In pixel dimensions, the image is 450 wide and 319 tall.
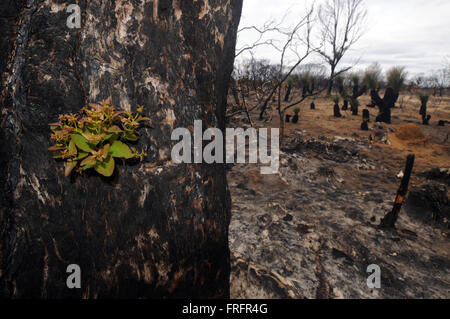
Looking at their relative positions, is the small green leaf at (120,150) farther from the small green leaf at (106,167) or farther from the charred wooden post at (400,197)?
the charred wooden post at (400,197)

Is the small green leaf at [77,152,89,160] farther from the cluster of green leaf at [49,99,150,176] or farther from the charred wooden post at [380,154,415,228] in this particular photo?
the charred wooden post at [380,154,415,228]

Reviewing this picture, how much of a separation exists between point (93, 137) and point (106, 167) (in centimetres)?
16

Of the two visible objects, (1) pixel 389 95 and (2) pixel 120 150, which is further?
(1) pixel 389 95

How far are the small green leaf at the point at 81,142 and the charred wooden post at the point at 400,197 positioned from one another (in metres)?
3.69

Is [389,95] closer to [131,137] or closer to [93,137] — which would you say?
[131,137]

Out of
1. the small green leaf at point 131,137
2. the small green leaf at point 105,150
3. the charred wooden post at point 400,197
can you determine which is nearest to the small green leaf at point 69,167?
the small green leaf at point 105,150

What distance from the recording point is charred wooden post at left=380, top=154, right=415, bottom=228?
316cm

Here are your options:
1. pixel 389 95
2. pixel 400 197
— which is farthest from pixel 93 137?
pixel 389 95

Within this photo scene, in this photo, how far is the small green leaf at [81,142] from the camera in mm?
1101

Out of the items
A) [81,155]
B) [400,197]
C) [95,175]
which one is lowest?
[400,197]

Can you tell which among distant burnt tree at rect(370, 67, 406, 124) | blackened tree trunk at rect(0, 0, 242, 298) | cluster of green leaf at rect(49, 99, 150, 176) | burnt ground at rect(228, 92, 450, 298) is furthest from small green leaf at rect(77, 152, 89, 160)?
distant burnt tree at rect(370, 67, 406, 124)

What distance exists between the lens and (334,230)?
10.5ft

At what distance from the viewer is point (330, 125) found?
1030 centimetres
